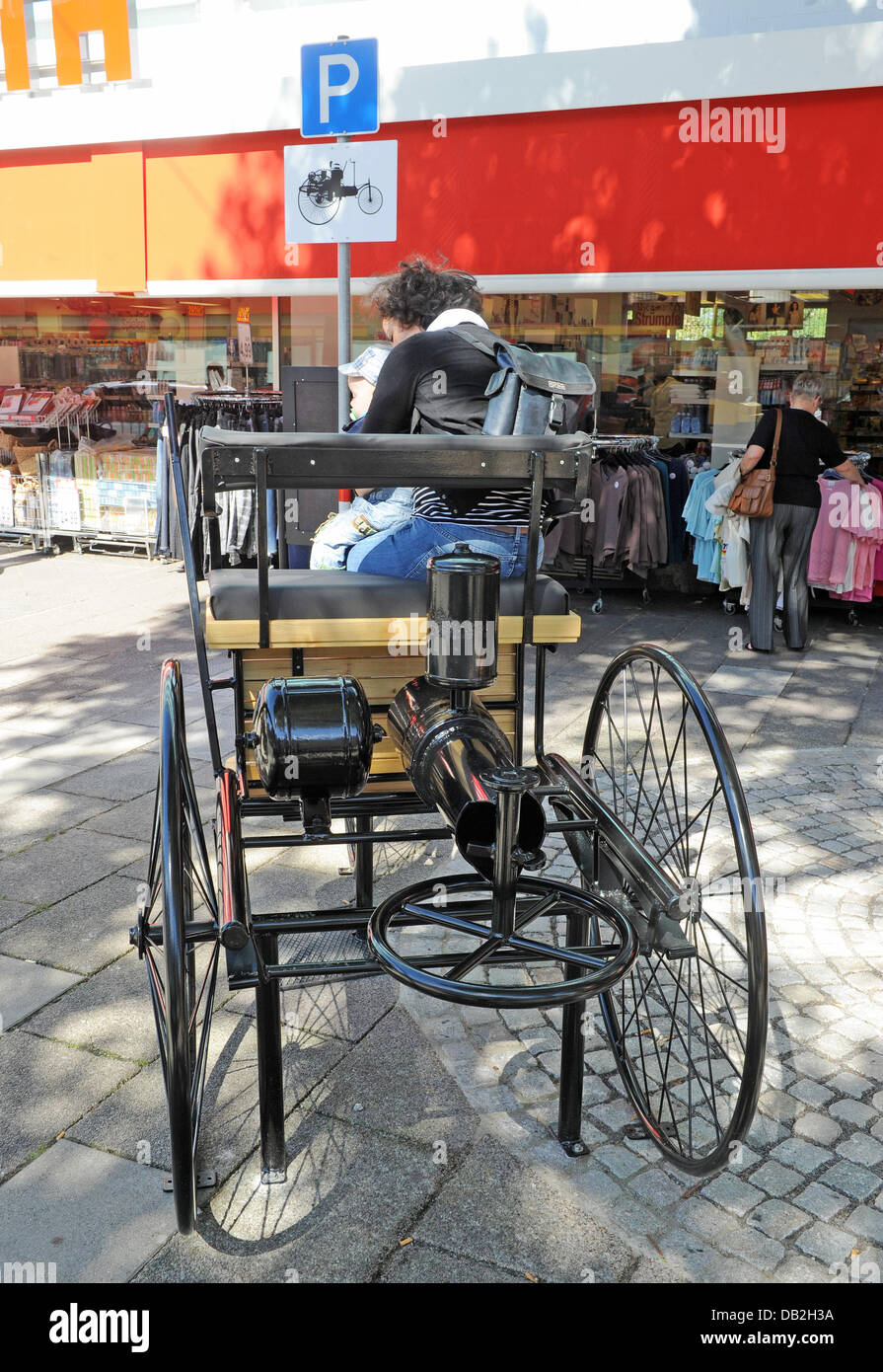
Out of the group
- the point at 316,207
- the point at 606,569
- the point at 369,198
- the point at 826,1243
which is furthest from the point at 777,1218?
the point at 606,569

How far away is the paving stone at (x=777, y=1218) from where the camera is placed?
232 centimetres

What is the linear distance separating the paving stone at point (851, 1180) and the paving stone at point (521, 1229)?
0.54 m

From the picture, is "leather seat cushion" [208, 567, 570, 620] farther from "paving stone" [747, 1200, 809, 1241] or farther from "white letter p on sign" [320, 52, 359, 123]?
A: "white letter p on sign" [320, 52, 359, 123]

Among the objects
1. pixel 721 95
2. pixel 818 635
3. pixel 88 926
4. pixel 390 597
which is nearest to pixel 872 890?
pixel 390 597

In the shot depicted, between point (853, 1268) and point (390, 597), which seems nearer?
point (853, 1268)

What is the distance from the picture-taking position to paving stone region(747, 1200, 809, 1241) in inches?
91.5

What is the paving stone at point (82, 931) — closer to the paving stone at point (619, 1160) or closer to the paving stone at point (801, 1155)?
the paving stone at point (619, 1160)

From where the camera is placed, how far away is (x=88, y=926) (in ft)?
11.8

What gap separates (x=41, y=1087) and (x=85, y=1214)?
510 mm

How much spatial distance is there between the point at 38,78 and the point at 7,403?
2.93 metres

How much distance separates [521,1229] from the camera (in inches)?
91.5

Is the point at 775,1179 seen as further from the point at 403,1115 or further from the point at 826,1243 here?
the point at 403,1115

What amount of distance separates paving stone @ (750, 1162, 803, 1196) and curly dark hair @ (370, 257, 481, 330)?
8.98ft

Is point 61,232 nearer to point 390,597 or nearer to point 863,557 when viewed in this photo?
point 863,557
